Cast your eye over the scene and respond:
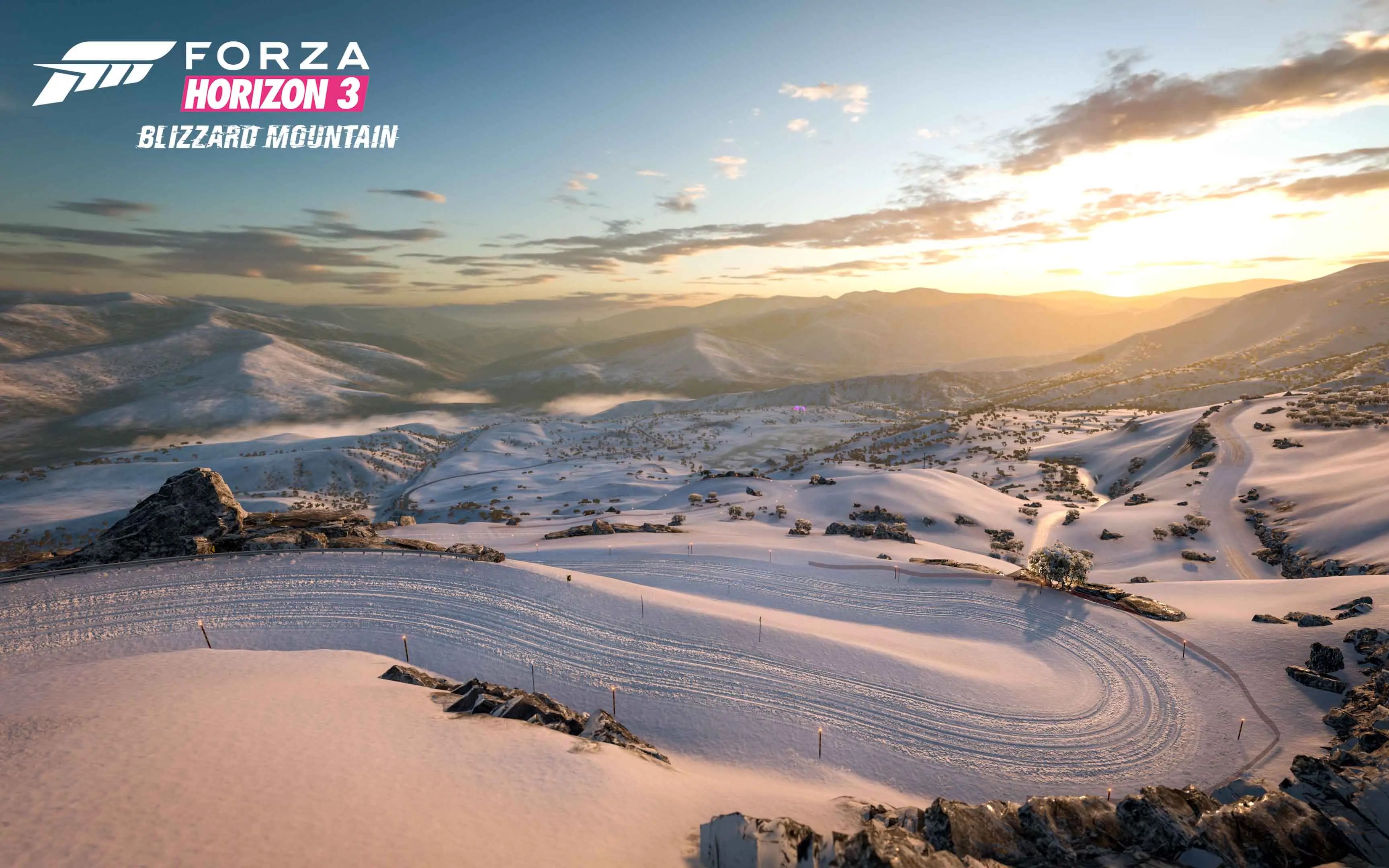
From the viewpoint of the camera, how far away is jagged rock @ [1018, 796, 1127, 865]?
1085 cm

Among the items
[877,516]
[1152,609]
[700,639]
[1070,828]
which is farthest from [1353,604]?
[877,516]

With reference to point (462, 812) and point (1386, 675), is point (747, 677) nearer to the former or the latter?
point (462, 812)

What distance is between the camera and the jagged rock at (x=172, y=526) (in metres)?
25.2

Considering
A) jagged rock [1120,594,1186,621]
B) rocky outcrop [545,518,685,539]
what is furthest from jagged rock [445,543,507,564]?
jagged rock [1120,594,1186,621]

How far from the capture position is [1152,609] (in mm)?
25047

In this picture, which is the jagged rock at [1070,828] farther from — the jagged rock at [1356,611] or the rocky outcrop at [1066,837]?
the jagged rock at [1356,611]

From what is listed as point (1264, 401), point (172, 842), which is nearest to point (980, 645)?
point (172, 842)

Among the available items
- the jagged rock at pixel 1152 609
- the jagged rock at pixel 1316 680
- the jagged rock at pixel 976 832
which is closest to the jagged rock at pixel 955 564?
the jagged rock at pixel 1152 609

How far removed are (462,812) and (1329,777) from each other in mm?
18736

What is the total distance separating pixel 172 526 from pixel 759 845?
31819 mm

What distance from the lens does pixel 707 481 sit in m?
68.1

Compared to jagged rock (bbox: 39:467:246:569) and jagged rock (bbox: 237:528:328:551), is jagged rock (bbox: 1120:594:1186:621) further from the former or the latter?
jagged rock (bbox: 39:467:246:569)

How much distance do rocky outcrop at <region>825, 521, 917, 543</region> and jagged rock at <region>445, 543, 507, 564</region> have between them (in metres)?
25.9

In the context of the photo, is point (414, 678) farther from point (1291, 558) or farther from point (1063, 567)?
point (1291, 558)
